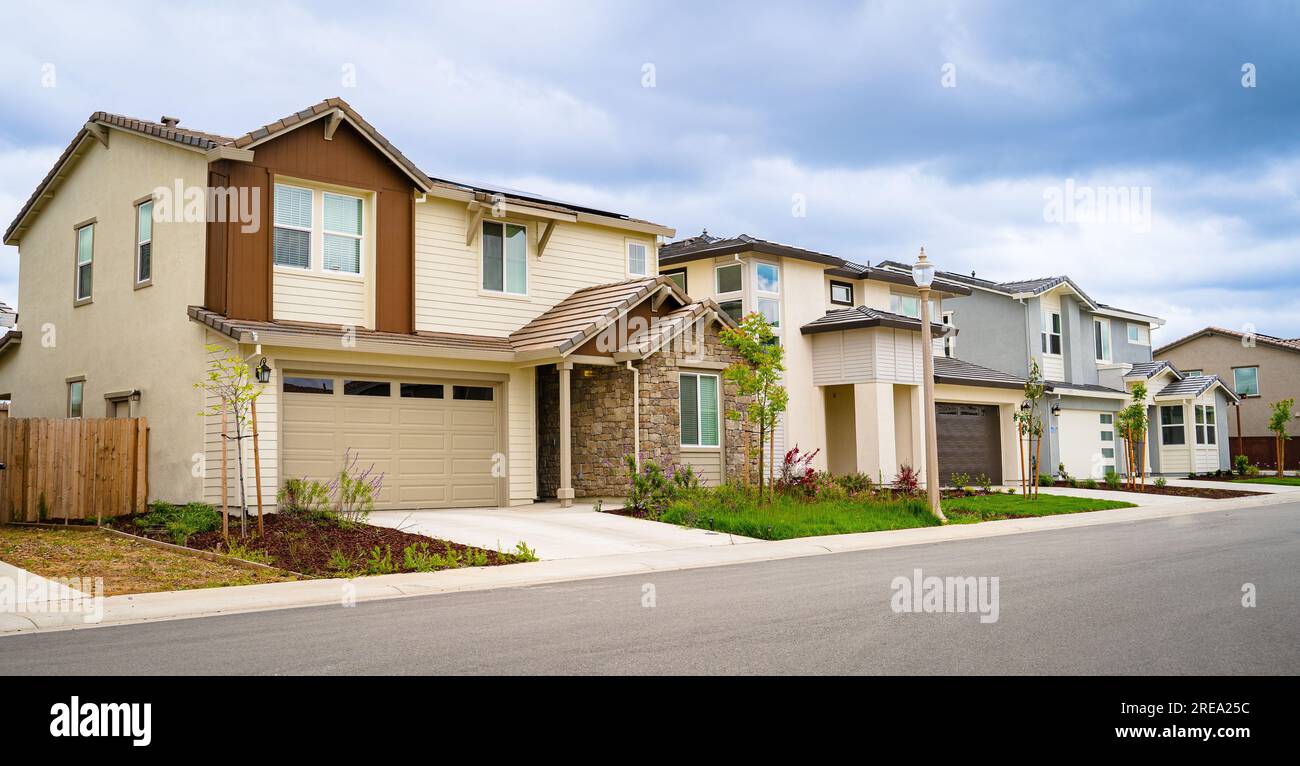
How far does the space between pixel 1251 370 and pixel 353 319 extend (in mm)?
44999

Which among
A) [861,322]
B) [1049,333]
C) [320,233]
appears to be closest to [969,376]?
[861,322]

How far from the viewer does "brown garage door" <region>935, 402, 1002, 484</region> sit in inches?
1150

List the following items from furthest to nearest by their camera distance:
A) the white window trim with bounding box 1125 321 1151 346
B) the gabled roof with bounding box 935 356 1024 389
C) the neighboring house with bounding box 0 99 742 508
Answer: the white window trim with bounding box 1125 321 1151 346 → the gabled roof with bounding box 935 356 1024 389 → the neighboring house with bounding box 0 99 742 508

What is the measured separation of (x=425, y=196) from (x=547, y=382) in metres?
5.07

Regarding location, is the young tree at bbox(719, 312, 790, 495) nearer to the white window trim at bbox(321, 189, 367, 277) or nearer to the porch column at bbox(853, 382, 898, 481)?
the white window trim at bbox(321, 189, 367, 277)

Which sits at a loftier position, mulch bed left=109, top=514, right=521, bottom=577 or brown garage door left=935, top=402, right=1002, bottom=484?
brown garage door left=935, top=402, right=1002, bottom=484

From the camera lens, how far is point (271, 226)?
17.2m

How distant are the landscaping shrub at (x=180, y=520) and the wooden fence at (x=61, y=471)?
85cm

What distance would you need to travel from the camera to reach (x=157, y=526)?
15633 mm

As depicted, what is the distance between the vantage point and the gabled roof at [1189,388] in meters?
37.5

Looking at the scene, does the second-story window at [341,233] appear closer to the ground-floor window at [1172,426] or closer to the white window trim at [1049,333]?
the white window trim at [1049,333]

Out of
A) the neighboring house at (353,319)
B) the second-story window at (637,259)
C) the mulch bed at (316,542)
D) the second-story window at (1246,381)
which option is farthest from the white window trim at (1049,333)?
the mulch bed at (316,542)

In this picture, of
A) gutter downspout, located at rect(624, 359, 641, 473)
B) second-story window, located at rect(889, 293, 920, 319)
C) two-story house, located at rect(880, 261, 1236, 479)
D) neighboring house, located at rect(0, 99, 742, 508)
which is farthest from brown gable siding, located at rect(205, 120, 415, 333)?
two-story house, located at rect(880, 261, 1236, 479)

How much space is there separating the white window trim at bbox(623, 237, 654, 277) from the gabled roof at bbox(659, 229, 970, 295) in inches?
128
